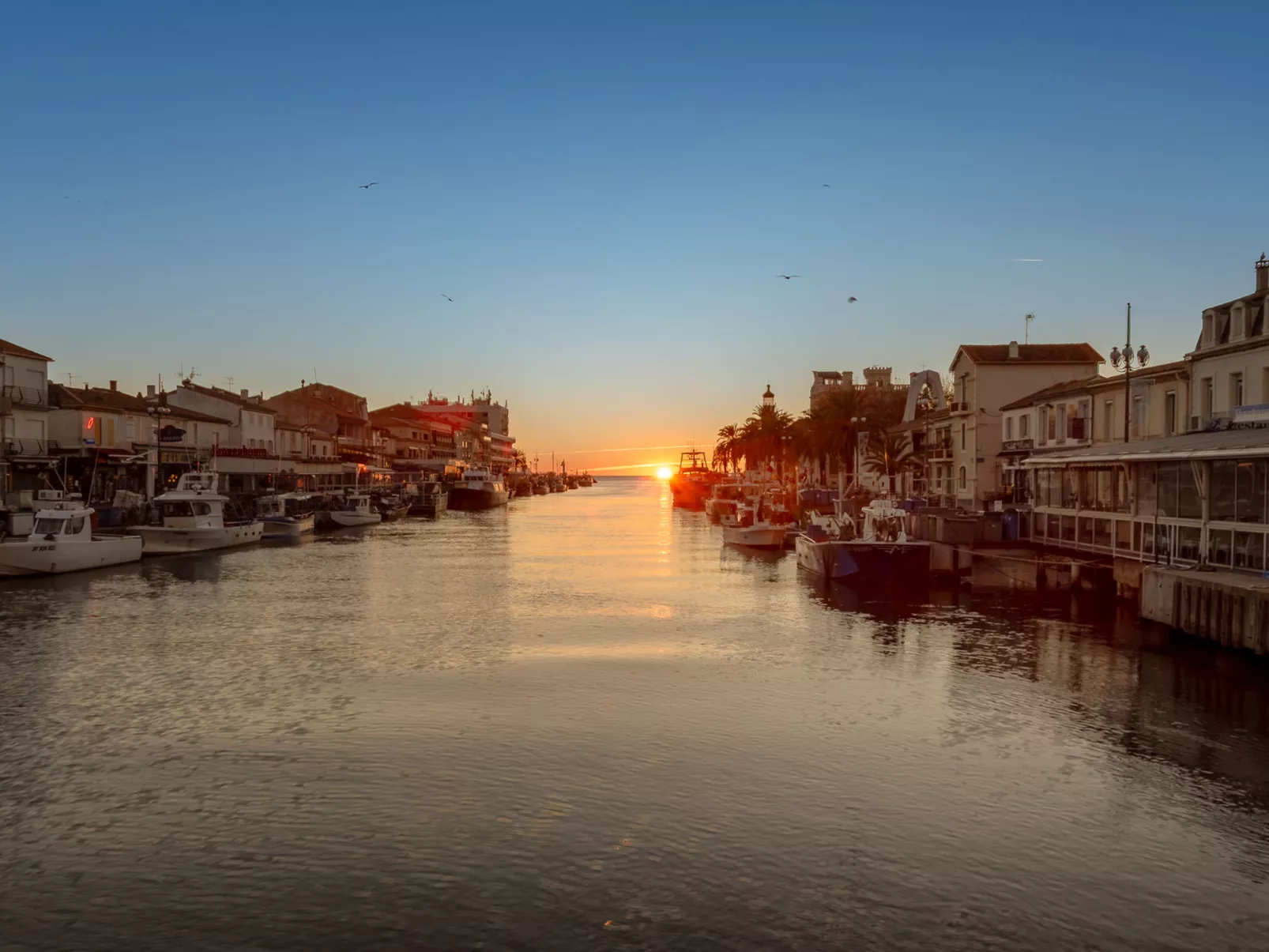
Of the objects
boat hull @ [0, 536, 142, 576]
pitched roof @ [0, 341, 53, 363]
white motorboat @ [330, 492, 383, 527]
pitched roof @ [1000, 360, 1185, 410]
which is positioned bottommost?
boat hull @ [0, 536, 142, 576]

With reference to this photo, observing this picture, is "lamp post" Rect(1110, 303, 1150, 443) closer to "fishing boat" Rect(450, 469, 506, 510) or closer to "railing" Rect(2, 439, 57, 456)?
"railing" Rect(2, 439, 57, 456)

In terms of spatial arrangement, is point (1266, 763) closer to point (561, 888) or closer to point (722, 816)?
point (722, 816)

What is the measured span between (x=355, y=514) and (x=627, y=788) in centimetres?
8041

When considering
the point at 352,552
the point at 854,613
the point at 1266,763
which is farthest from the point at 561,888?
the point at 352,552

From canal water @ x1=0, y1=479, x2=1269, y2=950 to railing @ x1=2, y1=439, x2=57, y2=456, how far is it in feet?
127

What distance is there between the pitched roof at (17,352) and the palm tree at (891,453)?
6687 centimetres

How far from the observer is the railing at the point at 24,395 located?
6612 centimetres

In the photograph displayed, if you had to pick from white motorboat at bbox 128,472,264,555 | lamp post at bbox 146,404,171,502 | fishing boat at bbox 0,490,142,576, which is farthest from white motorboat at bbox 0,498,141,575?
lamp post at bbox 146,404,171,502

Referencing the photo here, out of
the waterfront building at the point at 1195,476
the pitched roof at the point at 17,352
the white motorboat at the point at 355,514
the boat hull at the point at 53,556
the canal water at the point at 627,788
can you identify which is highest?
the pitched roof at the point at 17,352

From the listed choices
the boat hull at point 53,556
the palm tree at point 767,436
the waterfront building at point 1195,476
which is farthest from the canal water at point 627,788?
the palm tree at point 767,436

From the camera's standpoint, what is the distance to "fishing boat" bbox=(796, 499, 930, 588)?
4791 centimetres

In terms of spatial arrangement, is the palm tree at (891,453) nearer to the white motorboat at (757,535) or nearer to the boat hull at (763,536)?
the white motorboat at (757,535)

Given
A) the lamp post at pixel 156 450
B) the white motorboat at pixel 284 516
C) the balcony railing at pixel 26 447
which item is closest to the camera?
the balcony railing at pixel 26 447

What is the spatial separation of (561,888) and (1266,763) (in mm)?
13859
